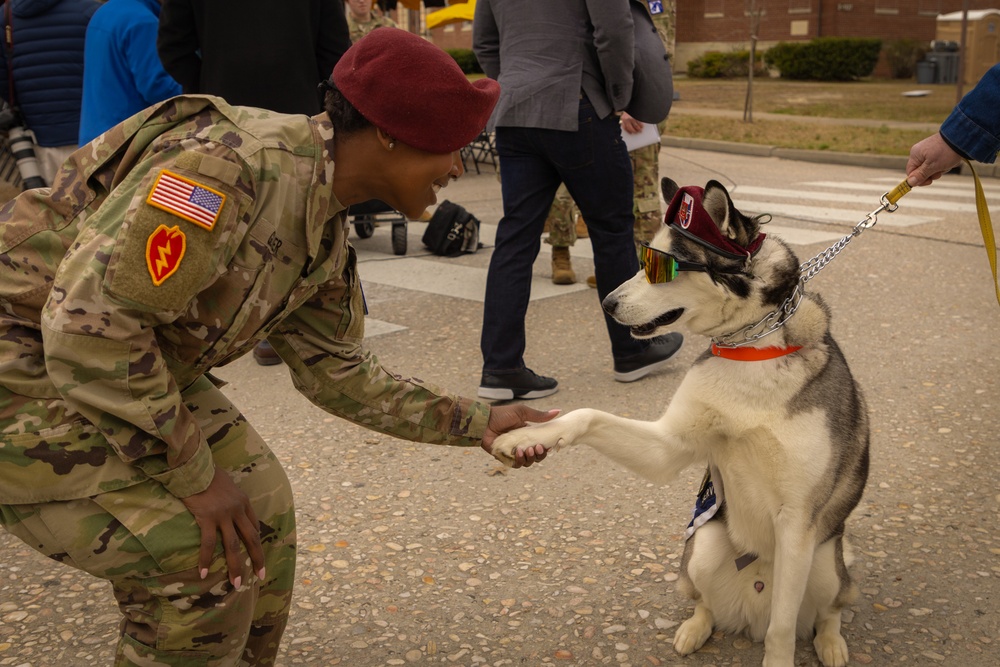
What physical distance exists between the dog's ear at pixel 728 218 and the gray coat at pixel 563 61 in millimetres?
1934

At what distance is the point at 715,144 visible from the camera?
1689 cm

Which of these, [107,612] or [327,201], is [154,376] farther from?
[107,612]

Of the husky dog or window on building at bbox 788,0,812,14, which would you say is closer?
the husky dog

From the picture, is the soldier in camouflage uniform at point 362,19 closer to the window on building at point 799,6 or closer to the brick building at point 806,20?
the brick building at point 806,20

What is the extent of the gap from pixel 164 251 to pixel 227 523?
64 cm

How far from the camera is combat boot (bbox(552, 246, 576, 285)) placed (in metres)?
7.49

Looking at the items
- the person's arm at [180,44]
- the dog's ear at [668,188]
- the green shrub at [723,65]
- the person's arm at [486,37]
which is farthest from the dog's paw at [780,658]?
the green shrub at [723,65]

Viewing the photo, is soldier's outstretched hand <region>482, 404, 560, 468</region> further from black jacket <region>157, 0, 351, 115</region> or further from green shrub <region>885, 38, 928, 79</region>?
green shrub <region>885, 38, 928, 79</region>

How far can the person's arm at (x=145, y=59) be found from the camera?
17.3ft

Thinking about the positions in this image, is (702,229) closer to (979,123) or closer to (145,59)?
(979,123)

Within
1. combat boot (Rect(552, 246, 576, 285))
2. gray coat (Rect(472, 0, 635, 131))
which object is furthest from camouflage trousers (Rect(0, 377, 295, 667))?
combat boot (Rect(552, 246, 576, 285))

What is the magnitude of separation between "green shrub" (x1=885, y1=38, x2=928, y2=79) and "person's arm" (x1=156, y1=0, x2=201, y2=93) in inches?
1260

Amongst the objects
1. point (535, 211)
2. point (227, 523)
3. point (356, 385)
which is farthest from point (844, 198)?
point (227, 523)

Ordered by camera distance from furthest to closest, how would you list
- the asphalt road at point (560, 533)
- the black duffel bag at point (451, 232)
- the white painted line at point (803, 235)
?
the white painted line at point (803, 235), the black duffel bag at point (451, 232), the asphalt road at point (560, 533)
